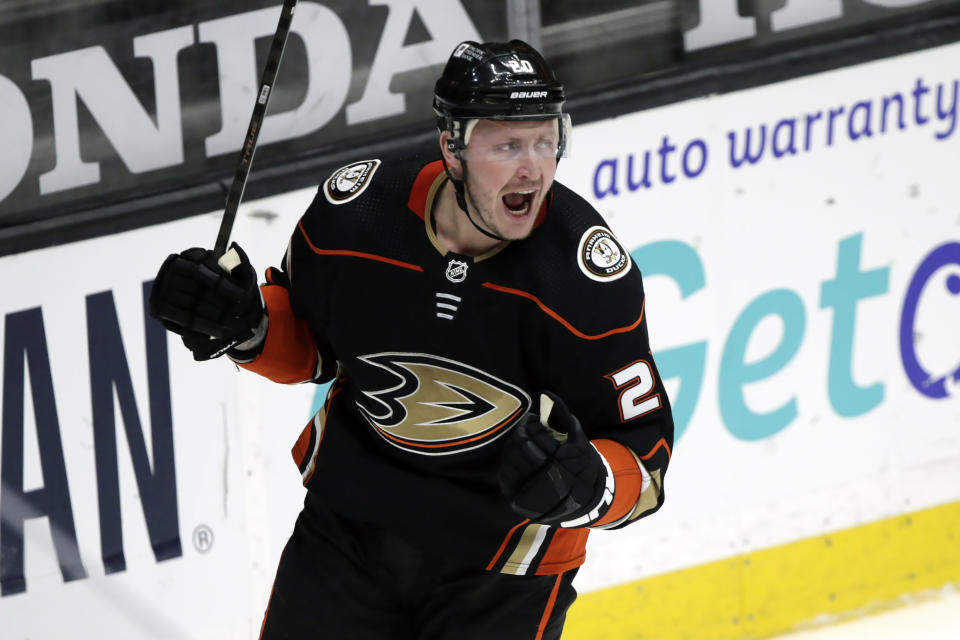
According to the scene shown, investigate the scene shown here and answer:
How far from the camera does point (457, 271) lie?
2041 millimetres

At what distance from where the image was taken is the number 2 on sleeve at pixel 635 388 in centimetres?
201

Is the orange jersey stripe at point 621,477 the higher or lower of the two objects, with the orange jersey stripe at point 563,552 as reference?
higher

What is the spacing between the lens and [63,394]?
2.85 meters

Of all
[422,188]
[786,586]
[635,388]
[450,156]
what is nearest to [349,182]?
[422,188]

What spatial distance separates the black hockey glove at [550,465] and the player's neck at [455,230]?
28cm

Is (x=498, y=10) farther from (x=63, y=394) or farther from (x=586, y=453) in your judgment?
(x=586, y=453)

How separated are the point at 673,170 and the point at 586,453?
1472 millimetres

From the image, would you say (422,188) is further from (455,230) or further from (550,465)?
(550,465)

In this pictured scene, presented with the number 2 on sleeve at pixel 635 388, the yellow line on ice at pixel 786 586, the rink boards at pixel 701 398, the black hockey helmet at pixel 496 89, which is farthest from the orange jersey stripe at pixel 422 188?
the yellow line on ice at pixel 786 586

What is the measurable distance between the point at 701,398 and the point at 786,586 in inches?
22.1

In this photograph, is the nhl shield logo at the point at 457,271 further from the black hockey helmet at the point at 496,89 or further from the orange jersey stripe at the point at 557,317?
the black hockey helmet at the point at 496,89

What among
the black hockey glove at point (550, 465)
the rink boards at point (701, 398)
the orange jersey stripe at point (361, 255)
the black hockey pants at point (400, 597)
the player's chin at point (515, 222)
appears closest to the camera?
the black hockey glove at point (550, 465)

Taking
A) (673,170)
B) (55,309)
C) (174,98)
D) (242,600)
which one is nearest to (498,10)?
(673,170)

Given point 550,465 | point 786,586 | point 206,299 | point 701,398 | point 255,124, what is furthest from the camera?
point 786,586
